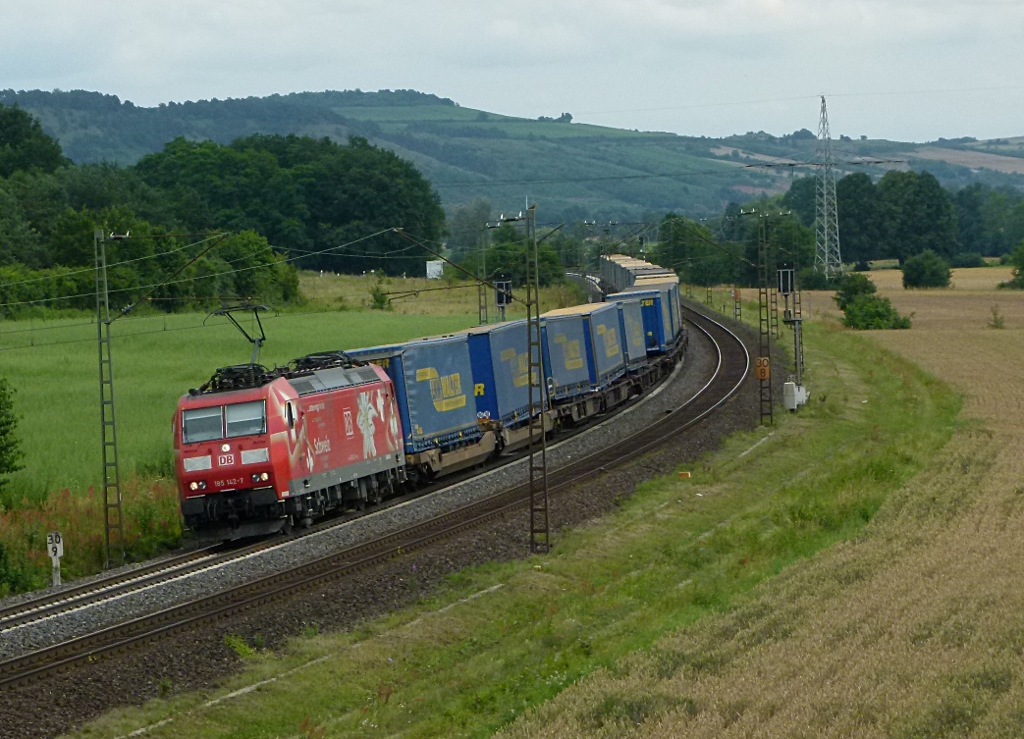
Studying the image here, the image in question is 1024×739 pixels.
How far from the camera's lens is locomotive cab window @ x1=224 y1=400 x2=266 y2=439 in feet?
85.0

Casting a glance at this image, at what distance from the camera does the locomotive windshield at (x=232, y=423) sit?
25922mm

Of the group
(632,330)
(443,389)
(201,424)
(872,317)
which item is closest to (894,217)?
(872,317)

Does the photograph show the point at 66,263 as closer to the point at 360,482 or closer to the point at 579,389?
the point at 579,389

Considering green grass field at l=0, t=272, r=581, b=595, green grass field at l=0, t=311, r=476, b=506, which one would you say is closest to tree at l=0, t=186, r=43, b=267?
green grass field at l=0, t=272, r=581, b=595

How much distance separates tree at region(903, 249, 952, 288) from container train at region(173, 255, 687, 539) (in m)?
90.3

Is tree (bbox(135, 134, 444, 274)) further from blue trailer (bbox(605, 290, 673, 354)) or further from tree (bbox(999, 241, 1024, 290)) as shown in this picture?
blue trailer (bbox(605, 290, 673, 354))

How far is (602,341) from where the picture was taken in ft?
144

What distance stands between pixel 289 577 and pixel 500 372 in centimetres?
1334

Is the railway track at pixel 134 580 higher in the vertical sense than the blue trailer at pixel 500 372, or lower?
lower

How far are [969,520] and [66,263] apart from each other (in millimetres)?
73490

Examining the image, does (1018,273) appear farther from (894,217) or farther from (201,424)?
(201,424)

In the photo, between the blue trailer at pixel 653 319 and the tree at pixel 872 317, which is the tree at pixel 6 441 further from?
the tree at pixel 872 317

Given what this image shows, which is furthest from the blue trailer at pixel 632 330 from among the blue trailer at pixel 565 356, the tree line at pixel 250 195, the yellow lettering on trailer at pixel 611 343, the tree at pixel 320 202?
the tree at pixel 320 202

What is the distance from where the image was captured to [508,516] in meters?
28.9
